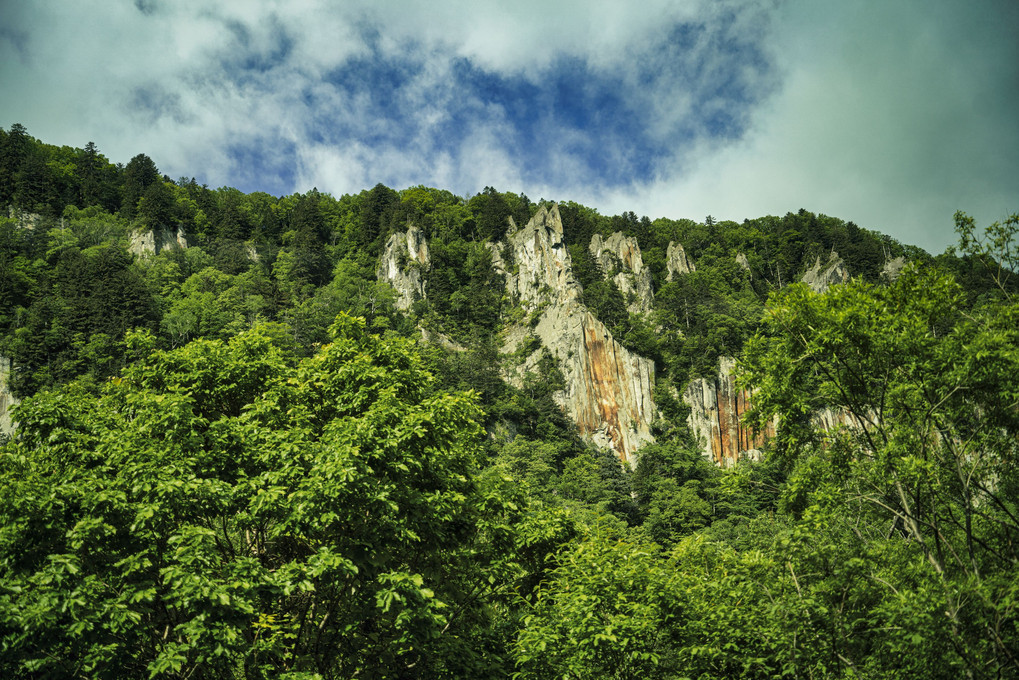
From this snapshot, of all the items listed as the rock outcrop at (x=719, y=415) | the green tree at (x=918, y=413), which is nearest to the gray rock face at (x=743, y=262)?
the rock outcrop at (x=719, y=415)

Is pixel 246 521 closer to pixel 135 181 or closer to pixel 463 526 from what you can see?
pixel 463 526

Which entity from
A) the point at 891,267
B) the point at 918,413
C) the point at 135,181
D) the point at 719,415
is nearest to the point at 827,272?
the point at 891,267

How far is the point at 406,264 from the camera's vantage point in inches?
3442

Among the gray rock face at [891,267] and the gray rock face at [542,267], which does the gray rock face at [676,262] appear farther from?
the gray rock face at [891,267]

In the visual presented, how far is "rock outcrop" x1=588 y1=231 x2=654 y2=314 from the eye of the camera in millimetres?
92700

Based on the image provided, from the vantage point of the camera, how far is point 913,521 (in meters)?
9.20

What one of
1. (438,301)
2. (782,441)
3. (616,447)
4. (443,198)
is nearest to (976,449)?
(782,441)

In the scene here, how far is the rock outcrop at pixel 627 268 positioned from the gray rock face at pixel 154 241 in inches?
2495

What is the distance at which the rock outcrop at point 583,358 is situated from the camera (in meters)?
74.1

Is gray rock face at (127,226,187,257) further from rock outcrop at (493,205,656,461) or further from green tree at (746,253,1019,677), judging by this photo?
green tree at (746,253,1019,677)

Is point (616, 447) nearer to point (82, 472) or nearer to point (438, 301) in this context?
point (438, 301)

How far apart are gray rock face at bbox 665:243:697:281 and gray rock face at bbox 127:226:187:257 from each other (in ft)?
257

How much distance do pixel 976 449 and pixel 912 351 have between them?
1.98m

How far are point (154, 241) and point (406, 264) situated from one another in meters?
34.5
